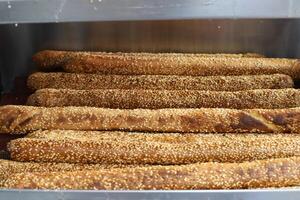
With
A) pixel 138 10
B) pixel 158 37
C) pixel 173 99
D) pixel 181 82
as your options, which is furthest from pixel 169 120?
pixel 158 37

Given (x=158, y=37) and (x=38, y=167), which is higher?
(x=158, y=37)

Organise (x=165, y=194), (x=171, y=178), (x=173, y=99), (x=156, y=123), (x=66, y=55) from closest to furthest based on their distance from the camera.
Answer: (x=165, y=194)
(x=171, y=178)
(x=156, y=123)
(x=173, y=99)
(x=66, y=55)

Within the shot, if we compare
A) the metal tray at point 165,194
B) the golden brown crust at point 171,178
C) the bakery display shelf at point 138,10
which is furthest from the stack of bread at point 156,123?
the bakery display shelf at point 138,10

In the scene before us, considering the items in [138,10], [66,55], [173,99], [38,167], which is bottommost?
[38,167]

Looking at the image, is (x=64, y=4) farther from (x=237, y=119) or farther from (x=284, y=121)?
(x=284, y=121)

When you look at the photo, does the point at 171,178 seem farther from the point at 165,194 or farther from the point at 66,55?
the point at 66,55

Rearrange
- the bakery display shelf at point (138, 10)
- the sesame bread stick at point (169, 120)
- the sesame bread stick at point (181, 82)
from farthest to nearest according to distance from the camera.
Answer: the sesame bread stick at point (181, 82), the sesame bread stick at point (169, 120), the bakery display shelf at point (138, 10)

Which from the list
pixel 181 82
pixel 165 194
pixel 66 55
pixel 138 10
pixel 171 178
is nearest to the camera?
pixel 165 194

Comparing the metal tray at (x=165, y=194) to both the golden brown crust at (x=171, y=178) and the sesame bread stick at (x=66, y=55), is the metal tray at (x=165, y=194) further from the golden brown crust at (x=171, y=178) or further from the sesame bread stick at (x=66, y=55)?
the sesame bread stick at (x=66, y=55)
